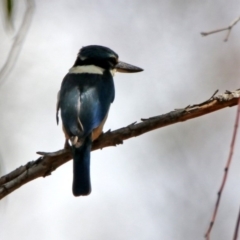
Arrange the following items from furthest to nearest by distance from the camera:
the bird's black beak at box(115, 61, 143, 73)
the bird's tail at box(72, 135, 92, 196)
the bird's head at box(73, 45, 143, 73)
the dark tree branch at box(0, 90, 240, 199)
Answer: the bird's black beak at box(115, 61, 143, 73) < the bird's head at box(73, 45, 143, 73) < the bird's tail at box(72, 135, 92, 196) < the dark tree branch at box(0, 90, 240, 199)

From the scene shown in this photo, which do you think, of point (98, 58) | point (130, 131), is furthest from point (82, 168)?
point (98, 58)

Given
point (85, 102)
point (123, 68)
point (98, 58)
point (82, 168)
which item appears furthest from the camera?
point (123, 68)

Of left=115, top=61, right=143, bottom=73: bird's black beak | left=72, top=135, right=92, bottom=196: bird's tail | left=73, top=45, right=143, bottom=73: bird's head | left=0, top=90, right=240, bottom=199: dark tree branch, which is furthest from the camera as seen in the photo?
left=115, top=61, right=143, bottom=73: bird's black beak

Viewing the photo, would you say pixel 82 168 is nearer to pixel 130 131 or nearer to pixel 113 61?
pixel 130 131

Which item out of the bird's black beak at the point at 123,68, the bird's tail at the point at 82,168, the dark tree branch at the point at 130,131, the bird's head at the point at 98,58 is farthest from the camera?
the bird's black beak at the point at 123,68

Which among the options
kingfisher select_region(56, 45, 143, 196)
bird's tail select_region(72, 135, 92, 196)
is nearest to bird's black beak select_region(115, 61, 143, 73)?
kingfisher select_region(56, 45, 143, 196)

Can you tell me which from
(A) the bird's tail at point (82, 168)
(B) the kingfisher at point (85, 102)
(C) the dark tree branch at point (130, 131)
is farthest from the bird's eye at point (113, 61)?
(C) the dark tree branch at point (130, 131)

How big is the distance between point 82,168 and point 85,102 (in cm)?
43

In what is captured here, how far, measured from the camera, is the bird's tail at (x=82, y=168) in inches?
125

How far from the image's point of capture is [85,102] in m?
3.45

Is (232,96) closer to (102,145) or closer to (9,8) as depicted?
(102,145)

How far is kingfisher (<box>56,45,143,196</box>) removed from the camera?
3191 mm

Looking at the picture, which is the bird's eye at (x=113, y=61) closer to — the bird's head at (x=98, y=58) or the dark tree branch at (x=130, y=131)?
the bird's head at (x=98, y=58)

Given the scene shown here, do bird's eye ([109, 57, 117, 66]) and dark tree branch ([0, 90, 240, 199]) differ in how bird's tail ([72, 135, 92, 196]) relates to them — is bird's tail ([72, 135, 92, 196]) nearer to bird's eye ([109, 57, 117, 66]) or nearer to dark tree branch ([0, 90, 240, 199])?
dark tree branch ([0, 90, 240, 199])
